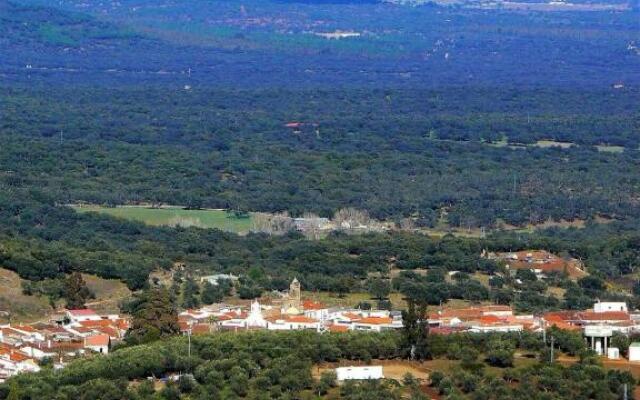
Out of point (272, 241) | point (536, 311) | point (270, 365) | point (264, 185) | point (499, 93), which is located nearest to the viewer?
point (270, 365)

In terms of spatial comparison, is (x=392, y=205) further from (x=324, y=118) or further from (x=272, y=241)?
(x=324, y=118)

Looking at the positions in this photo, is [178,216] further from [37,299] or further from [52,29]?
[52,29]

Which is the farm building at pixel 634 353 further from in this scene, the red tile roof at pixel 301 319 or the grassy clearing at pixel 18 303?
the grassy clearing at pixel 18 303

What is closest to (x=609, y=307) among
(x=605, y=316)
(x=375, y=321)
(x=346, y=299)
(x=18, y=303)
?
(x=605, y=316)

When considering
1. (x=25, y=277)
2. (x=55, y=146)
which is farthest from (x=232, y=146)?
(x=25, y=277)

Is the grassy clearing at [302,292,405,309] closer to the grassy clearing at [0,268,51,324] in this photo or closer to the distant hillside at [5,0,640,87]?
the grassy clearing at [0,268,51,324]
